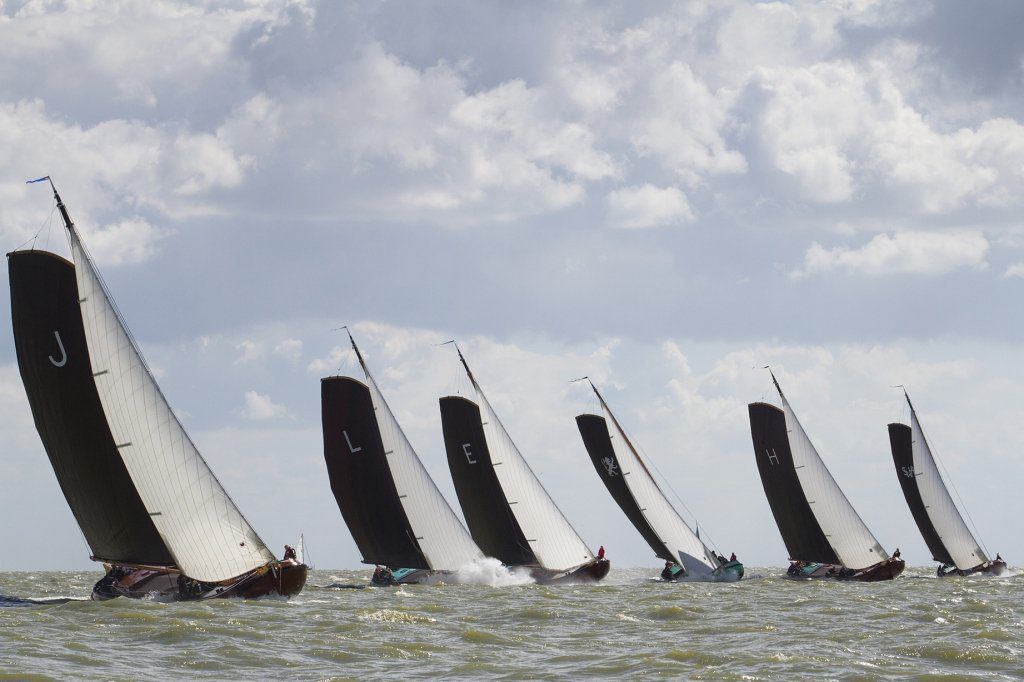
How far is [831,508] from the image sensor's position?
69500 mm

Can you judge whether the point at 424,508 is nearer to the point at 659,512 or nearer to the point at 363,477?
the point at 363,477

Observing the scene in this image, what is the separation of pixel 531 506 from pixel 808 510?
667 inches

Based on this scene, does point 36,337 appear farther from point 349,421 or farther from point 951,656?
point 951,656

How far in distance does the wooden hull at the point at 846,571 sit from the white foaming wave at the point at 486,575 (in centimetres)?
1770

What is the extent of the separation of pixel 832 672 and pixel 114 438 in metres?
23.0

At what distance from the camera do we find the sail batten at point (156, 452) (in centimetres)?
3731

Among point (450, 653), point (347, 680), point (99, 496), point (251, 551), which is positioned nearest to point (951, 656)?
point (450, 653)

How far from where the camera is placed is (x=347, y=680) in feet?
69.5

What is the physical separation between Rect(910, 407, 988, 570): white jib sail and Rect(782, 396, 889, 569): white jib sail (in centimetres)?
1031

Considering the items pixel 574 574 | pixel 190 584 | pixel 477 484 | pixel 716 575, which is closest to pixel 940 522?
pixel 716 575

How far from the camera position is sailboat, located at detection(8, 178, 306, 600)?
37.1 metres

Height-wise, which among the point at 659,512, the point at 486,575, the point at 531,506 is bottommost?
the point at 486,575

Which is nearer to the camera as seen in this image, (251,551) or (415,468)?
(251,551)

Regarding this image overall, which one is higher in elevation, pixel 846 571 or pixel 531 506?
pixel 531 506
